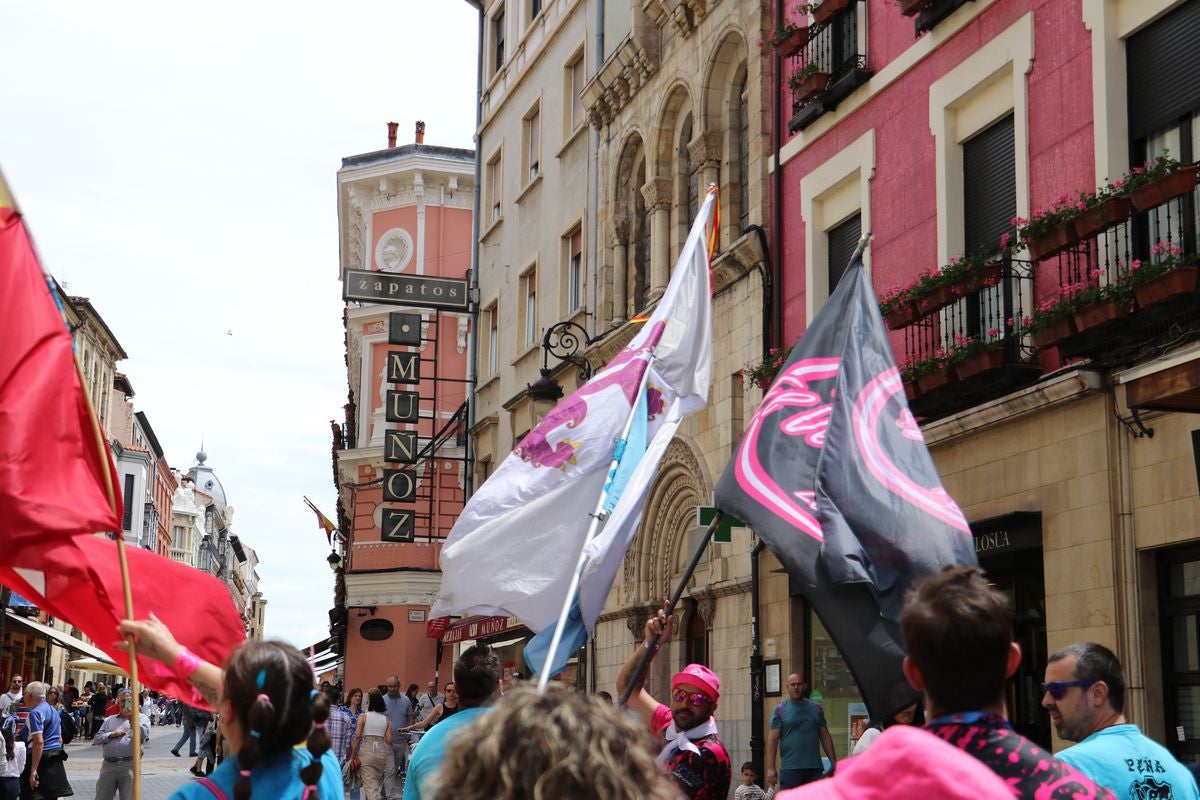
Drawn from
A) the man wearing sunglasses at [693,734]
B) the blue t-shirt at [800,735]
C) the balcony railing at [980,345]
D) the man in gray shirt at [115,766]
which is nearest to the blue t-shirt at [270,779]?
the man wearing sunglasses at [693,734]

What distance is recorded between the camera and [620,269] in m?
25.0

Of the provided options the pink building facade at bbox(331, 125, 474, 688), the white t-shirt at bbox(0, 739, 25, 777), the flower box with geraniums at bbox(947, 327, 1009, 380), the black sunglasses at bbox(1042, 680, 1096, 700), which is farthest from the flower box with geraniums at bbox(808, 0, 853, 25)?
the pink building facade at bbox(331, 125, 474, 688)

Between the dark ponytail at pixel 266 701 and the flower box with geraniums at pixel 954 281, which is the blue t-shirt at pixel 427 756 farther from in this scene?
the flower box with geraniums at pixel 954 281

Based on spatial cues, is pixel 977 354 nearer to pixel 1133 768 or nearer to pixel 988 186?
pixel 988 186

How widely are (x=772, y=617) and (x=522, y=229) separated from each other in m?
14.6

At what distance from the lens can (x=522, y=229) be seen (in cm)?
3145

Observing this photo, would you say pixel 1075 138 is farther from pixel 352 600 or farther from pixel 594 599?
pixel 352 600

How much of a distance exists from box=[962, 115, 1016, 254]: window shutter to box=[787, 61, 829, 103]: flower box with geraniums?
287 cm

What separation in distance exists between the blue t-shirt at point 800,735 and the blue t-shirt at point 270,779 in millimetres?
10608

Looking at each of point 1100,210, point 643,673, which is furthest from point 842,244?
point 643,673

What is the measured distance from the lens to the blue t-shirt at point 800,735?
570 inches

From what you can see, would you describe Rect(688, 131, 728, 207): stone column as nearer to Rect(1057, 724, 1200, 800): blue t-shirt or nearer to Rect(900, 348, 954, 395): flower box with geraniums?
Rect(900, 348, 954, 395): flower box with geraniums

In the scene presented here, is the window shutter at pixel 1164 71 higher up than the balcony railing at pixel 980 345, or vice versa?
the window shutter at pixel 1164 71

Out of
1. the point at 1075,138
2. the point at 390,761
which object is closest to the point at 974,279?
the point at 1075,138
